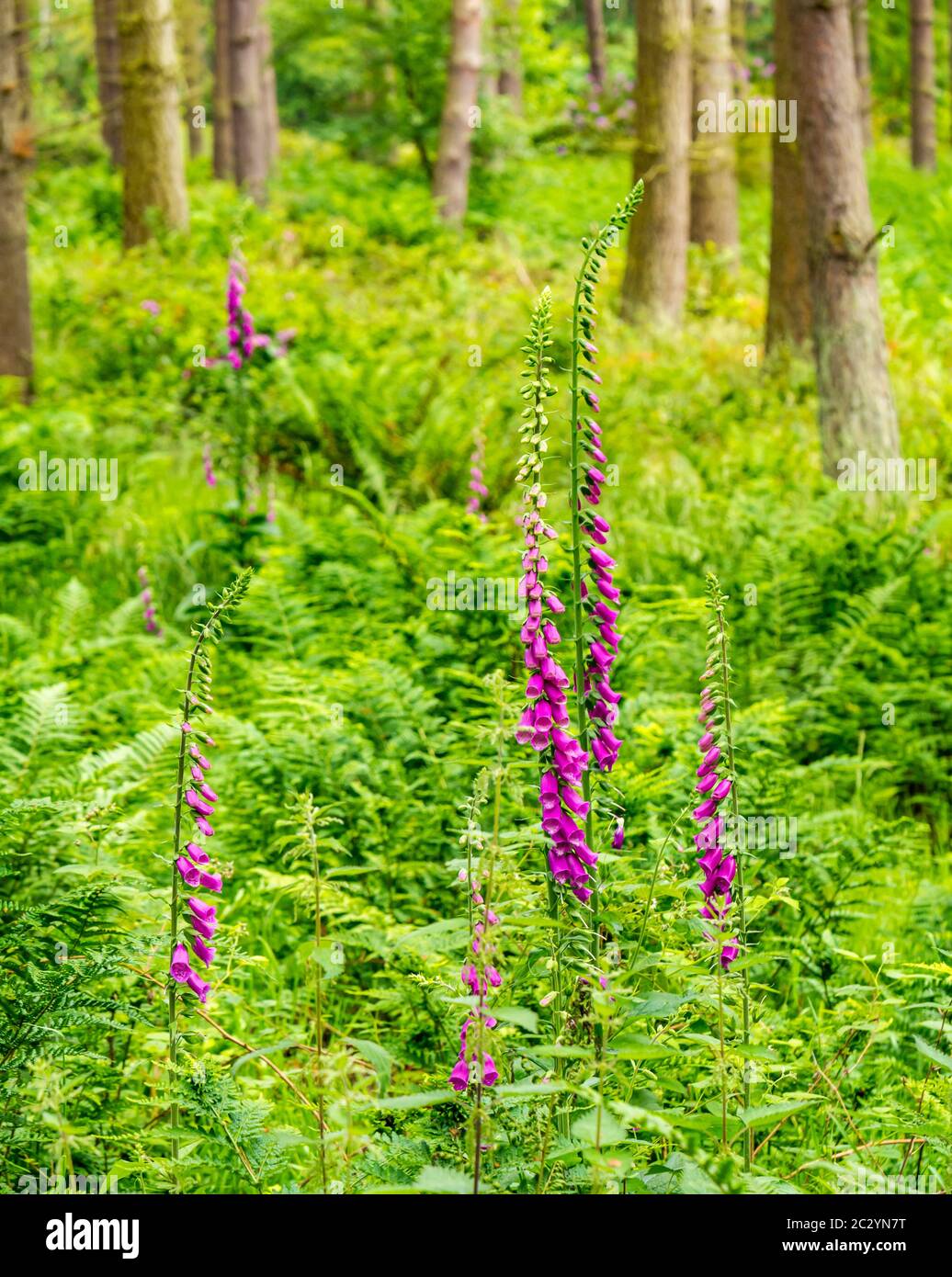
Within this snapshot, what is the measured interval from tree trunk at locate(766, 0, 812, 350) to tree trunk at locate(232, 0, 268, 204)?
31.0ft

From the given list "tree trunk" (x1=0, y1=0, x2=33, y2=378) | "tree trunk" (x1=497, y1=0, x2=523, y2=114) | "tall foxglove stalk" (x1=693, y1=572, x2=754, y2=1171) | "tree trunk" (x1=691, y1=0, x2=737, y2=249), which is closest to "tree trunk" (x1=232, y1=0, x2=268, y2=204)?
"tree trunk" (x1=497, y1=0, x2=523, y2=114)

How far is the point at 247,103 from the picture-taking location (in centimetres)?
1914

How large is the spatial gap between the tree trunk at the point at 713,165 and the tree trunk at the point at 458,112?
2.70m

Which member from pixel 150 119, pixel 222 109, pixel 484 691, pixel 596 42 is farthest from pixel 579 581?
pixel 596 42

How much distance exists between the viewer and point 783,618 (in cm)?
594

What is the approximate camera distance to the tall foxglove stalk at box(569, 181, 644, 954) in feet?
7.51

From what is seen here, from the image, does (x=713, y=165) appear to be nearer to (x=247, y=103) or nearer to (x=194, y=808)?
(x=247, y=103)

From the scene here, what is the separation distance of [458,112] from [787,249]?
25.8ft

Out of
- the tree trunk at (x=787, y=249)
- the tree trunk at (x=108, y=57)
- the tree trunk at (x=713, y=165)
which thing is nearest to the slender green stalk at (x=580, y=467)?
the tree trunk at (x=787, y=249)

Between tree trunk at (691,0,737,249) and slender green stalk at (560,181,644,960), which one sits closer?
slender green stalk at (560,181,644,960)

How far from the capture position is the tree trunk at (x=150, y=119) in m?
13.0

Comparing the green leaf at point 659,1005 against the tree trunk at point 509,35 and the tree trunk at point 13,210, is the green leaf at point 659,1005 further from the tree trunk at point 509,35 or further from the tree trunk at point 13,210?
the tree trunk at point 509,35

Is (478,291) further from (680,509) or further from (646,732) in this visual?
(646,732)

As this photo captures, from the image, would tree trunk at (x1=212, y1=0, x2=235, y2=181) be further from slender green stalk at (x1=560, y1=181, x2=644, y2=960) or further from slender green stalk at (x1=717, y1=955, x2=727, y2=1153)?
slender green stalk at (x1=717, y1=955, x2=727, y2=1153)
